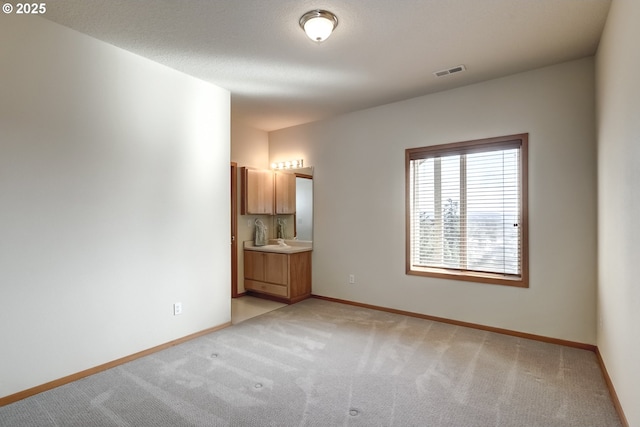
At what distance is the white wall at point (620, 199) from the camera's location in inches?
67.6

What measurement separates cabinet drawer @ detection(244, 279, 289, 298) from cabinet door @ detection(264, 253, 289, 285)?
7 cm

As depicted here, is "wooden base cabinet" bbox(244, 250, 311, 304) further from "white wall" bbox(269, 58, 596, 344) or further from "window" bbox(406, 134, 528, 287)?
"window" bbox(406, 134, 528, 287)

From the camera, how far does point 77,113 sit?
2502 mm

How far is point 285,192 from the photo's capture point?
16.9 ft

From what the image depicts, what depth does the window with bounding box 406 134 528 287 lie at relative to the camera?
3.35 m

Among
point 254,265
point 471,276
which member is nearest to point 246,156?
point 254,265

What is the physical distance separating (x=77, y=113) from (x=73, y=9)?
0.72 metres

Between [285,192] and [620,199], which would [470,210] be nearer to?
[620,199]

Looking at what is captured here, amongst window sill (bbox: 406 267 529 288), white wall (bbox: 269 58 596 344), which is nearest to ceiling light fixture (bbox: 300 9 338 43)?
white wall (bbox: 269 58 596 344)

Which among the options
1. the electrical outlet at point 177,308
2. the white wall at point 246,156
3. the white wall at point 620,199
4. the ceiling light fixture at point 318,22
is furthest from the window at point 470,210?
the electrical outlet at point 177,308

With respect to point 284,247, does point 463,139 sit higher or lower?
higher

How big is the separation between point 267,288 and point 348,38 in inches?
139

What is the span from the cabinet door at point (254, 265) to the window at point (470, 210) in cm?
220

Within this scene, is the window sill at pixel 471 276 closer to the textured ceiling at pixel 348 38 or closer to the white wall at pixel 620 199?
the white wall at pixel 620 199
